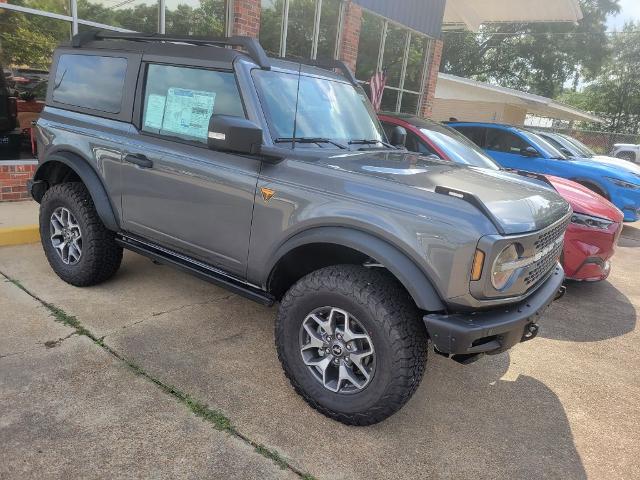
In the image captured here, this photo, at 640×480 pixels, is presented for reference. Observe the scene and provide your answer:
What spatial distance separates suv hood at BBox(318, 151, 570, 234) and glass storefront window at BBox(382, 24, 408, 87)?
9.75 metres

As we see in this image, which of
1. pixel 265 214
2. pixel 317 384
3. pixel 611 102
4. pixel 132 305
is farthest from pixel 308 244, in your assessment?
pixel 611 102

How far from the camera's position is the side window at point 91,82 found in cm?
379

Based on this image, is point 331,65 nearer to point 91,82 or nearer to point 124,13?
point 91,82

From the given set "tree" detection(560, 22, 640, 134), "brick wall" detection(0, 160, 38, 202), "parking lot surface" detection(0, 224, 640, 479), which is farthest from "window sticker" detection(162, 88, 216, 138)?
"tree" detection(560, 22, 640, 134)

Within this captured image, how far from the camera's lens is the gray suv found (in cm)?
245

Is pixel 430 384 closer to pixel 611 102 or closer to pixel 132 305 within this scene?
pixel 132 305

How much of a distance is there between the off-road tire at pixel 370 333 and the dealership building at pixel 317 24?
14.0ft

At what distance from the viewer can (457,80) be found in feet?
68.1

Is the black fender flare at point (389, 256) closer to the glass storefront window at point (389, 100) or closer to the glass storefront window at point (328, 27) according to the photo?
the glass storefront window at point (328, 27)

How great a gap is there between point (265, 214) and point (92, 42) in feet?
7.92

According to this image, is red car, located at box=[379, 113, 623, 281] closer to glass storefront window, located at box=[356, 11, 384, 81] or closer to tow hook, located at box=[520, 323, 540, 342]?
tow hook, located at box=[520, 323, 540, 342]

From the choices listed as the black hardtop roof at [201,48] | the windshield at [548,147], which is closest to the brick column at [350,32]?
the windshield at [548,147]

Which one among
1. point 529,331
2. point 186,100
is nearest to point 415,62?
point 186,100

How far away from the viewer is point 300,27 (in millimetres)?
10172
